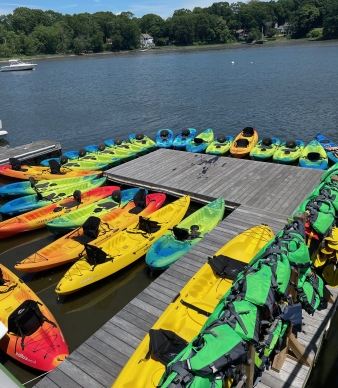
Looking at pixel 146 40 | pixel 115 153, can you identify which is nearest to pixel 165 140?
pixel 115 153

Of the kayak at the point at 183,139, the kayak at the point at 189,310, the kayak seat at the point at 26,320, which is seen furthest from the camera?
the kayak at the point at 183,139

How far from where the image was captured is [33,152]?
2027 centimetres

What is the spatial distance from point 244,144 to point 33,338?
14388 mm

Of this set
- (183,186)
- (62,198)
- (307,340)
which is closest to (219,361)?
(307,340)

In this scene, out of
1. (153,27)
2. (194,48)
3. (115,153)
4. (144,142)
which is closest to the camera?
(115,153)

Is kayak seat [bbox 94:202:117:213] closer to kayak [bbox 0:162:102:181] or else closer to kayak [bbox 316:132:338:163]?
kayak [bbox 0:162:102:181]

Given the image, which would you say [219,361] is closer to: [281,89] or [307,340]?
[307,340]

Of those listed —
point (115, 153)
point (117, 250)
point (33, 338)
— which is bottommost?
point (33, 338)

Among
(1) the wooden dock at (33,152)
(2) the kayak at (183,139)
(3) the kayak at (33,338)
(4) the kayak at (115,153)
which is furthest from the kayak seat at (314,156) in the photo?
(1) the wooden dock at (33,152)

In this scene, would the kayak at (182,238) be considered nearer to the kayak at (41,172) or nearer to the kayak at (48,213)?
the kayak at (48,213)

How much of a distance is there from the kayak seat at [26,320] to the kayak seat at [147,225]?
4.09 m

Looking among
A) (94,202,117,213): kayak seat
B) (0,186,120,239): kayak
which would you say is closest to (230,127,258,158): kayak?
(0,186,120,239): kayak

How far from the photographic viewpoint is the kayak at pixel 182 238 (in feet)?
30.9

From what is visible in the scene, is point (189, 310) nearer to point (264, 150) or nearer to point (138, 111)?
point (264, 150)
